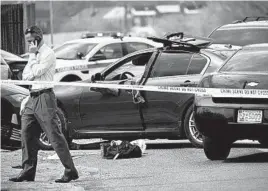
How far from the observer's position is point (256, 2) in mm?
41812

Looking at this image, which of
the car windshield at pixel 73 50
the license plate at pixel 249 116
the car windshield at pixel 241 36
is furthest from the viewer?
the car windshield at pixel 73 50

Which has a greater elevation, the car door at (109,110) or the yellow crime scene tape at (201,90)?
the yellow crime scene tape at (201,90)

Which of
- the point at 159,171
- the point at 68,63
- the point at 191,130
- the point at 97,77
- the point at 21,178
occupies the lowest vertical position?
the point at 68,63

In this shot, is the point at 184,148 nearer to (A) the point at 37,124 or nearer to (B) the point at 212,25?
(A) the point at 37,124

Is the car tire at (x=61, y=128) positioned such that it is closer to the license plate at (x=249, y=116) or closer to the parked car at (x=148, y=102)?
the parked car at (x=148, y=102)

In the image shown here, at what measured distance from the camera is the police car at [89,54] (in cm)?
2319

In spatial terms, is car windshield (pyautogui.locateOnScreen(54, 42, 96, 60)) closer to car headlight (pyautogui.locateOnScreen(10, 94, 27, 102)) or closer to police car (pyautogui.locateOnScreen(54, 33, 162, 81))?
police car (pyautogui.locateOnScreen(54, 33, 162, 81))

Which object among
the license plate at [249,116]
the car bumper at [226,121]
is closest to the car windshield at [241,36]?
the car bumper at [226,121]

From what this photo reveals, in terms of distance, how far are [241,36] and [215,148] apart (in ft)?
23.8

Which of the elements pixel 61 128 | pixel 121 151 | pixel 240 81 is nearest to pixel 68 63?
pixel 61 128

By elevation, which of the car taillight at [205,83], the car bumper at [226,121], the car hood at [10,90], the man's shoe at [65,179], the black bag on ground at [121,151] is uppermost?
the car taillight at [205,83]

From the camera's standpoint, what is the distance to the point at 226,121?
12.0 meters

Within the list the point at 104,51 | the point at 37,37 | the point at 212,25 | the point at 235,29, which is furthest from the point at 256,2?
the point at 37,37

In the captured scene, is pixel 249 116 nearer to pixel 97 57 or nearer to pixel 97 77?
pixel 97 77
